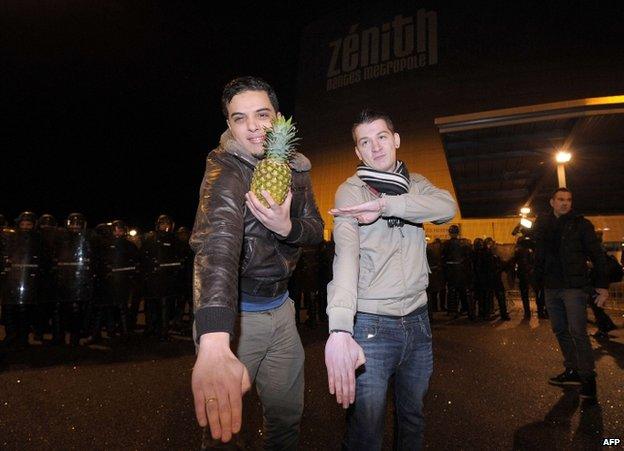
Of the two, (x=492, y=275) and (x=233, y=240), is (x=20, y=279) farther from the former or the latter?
(x=492, y=275)

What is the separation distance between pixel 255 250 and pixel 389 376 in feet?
3.52

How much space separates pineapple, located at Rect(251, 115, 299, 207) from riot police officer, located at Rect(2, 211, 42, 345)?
23.8 ft

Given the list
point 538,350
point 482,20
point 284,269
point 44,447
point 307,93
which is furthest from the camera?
point 307,93

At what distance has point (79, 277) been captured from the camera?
770 cm

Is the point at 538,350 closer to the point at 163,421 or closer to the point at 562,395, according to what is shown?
the point at 562,395

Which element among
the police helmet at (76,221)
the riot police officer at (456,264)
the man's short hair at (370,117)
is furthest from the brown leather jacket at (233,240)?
the riot police officer at (456,264)

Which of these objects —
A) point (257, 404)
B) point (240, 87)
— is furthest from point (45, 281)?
point (240, 87)

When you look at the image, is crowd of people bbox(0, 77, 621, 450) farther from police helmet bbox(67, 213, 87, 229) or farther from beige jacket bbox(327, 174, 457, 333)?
police helmet bbox(67, 213, 87, 229)

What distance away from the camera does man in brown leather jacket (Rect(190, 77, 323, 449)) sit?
5.20ft

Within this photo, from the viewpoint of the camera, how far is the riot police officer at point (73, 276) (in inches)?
301

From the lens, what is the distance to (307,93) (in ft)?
119

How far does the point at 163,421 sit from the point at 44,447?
1.00 meters

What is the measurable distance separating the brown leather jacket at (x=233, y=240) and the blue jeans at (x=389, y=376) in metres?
0.62

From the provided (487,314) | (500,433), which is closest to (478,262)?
(487,314)
